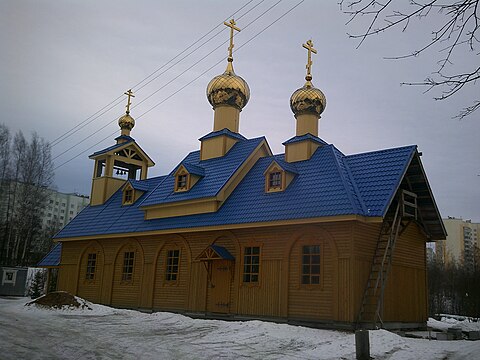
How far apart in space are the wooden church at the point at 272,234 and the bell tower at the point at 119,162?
9.23 feet

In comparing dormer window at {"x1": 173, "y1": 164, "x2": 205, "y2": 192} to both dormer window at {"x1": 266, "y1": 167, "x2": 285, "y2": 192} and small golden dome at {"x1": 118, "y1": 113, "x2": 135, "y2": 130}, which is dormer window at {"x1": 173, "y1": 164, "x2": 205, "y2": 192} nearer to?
dormer window at {"x1": 266, "y1": 167, "x2": 285, "y2": 192}

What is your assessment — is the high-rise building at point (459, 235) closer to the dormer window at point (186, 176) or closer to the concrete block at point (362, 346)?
the dormer window at point (186, 176)

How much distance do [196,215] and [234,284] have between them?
3.14 meters

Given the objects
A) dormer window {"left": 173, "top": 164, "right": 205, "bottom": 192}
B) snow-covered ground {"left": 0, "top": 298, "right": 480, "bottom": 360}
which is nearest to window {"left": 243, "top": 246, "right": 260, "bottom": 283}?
snow-covered ground {"left": 0, "top": 298, "right": 480, "bottom": 360}

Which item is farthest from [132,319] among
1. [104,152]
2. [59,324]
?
[104,152]

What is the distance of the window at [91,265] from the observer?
23323 millimetres

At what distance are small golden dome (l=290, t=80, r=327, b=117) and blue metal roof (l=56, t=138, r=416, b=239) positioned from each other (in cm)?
189

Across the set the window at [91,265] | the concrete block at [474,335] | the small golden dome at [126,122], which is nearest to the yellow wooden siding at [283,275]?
the window at [91,265]

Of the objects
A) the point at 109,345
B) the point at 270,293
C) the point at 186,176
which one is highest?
the point at 186,176

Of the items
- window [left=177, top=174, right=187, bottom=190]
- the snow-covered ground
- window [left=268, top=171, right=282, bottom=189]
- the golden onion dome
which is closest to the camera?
the snow-covered ground

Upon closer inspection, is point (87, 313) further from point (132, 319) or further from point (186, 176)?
point (186, 176)

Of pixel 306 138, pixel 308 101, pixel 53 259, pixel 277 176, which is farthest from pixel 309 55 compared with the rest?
pixel 53 259

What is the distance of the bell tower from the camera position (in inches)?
1048

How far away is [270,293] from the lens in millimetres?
16281
